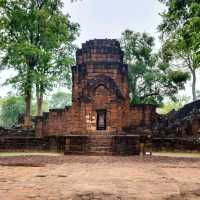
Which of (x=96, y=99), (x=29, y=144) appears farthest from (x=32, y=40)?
(x=29, y=144)

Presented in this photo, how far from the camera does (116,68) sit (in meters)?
28.0

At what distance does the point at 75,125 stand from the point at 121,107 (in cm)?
402

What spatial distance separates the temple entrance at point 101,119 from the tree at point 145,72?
8.19m

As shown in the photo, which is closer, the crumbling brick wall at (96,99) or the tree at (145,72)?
the crumbling brick wall at (96,99)

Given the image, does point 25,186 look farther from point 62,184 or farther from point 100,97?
point 100,97

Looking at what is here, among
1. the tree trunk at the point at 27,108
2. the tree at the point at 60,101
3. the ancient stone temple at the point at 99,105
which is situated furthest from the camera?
the tree at the point at 60,101

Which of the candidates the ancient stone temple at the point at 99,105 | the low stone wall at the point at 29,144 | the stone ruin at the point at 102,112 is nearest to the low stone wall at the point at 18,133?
the stone ruin at the point at 102,112

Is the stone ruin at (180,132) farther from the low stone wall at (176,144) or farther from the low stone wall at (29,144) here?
the low stone wall at (29,144)

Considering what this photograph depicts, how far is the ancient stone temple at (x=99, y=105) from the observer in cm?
2670

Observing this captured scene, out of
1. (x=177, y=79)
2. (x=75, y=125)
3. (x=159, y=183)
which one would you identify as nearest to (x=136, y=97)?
(x=177, y=79)

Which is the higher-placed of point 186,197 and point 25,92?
point 25,92

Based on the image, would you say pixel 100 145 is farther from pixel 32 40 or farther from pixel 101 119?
pixel 32 40

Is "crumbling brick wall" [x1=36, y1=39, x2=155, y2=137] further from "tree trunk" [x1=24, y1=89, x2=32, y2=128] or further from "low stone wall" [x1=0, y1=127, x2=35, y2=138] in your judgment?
"tree trunk" [x1=24, y1=89, x2=32, y2=128]

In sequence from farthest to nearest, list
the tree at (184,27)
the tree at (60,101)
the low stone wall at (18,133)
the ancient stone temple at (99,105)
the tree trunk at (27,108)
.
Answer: the tree at (60,101) → the tree trunk at (27,108) → the low stone wall at (18,133) → the ancient stone temple at (99,105) → the tree at (184,27)
